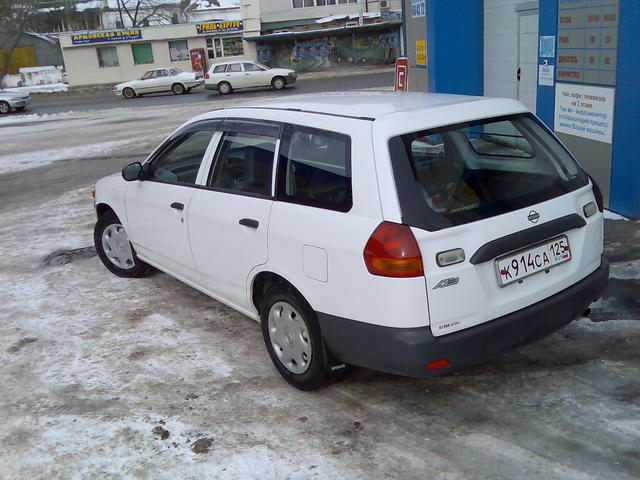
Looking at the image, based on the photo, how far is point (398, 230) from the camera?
3287 mm

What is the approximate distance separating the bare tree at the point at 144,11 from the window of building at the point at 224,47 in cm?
1836

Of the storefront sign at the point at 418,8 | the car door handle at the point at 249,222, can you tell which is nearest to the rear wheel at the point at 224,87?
the storefront sign at the point at 418,8

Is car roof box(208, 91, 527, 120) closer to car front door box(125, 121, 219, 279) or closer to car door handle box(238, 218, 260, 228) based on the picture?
car front door box(125, 121, 219, 279)

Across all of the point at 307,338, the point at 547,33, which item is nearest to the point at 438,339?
the point at 307,338

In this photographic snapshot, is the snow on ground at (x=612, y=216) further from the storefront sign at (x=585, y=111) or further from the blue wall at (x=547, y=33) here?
the blue wall at (x=547, y=33)

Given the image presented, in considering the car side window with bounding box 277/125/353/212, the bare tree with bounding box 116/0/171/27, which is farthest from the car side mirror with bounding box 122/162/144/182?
the bare tree with bounding box 116/0/171/27

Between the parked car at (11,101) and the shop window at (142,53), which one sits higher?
the shop window at (142,53)

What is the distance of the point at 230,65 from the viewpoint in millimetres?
31672

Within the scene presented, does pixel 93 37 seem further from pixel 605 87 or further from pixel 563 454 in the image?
pixel 563 454

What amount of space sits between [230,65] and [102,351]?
2846 cm

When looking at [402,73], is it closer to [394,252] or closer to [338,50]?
[394,252]

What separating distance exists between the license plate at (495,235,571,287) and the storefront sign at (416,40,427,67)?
8090 millimetres

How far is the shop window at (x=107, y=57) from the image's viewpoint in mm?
49531

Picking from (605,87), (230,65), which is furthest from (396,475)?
(230,65)
